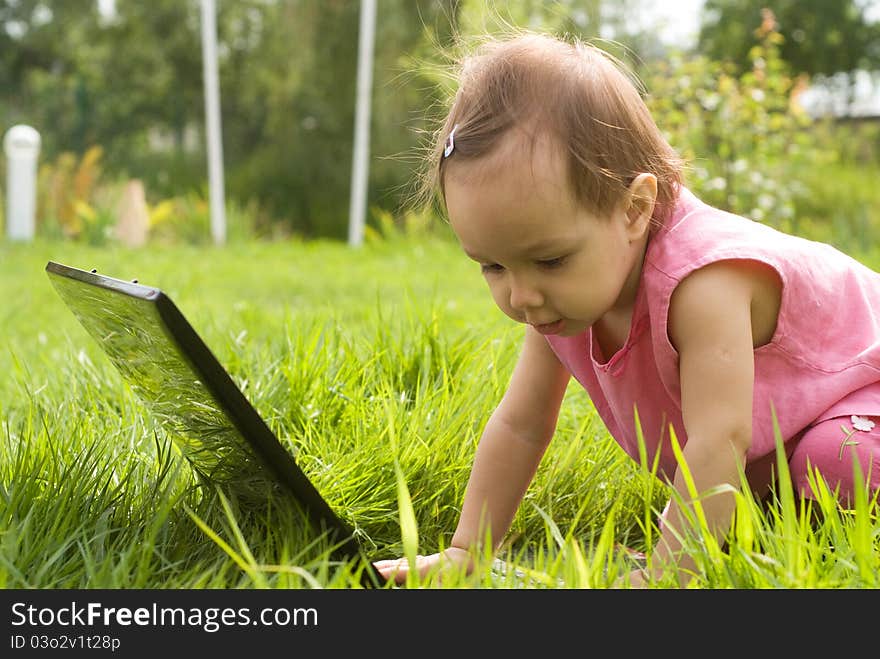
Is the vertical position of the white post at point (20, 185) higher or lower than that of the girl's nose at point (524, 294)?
lower

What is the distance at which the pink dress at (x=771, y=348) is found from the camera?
64.8 inches

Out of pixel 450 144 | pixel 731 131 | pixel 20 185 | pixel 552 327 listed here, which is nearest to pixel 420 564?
pixel 552 327

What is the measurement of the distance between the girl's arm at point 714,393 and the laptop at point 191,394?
49 cm

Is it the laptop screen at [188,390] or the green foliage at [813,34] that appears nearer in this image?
the laptop screen at [188,390]

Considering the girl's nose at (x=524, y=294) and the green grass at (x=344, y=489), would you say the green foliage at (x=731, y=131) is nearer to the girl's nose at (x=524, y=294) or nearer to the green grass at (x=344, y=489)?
the green grass at (x=344, y=489)

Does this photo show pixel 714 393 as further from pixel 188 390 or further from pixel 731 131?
pixel 731 131

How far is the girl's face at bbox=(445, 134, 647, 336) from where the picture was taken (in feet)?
4.86

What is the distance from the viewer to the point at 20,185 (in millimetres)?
8680

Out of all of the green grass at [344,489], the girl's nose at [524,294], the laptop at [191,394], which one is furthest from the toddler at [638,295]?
the laptop at [191,394]

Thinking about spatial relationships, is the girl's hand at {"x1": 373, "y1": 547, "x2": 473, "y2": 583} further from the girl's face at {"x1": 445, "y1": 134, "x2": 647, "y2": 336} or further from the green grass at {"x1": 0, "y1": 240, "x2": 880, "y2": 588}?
the girl's face at {"x1": 445, "y1": 134, "x2": 647, "y2": 336}

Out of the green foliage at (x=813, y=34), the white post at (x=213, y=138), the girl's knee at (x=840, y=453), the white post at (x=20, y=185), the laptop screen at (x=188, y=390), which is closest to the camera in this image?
the laptop screen at (x=188, y=390)

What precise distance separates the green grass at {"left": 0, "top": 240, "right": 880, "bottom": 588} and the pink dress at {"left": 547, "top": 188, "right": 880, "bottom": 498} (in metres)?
0.14
